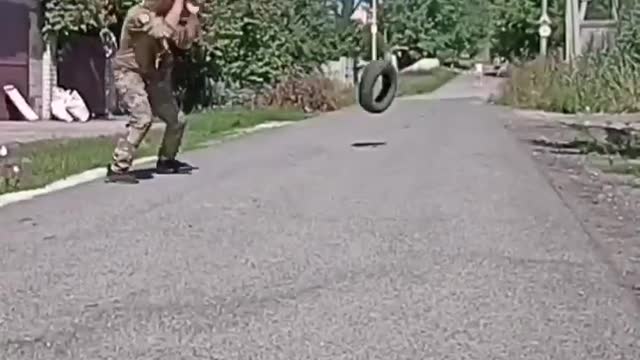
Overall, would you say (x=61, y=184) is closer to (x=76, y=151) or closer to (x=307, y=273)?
(x=76, y=151)

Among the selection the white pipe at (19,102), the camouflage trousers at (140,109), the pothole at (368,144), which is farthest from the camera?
the white pipe at (19,102)

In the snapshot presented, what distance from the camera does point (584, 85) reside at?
3741 cm

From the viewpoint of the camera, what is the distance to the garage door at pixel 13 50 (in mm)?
31391

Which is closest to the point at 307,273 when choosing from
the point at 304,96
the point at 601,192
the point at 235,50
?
the point at 601,192

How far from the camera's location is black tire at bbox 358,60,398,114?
20.1m

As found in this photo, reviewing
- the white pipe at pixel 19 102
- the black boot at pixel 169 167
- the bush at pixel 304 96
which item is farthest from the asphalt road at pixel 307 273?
the bush at pixel 304 96

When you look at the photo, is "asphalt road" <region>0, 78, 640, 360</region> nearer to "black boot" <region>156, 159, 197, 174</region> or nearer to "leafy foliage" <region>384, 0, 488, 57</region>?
"black boot" <region>156, 159, 197, 174</region>

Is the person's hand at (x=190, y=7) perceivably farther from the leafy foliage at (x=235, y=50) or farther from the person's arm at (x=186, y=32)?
the leafy foliage at (x=235, y=50)

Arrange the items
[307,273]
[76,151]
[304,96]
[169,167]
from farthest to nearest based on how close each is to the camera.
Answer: [304,96] < [76,151] < [169,167] < [307,273]

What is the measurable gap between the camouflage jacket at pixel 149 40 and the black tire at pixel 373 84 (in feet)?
22.4

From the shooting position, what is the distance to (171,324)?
6738 mm

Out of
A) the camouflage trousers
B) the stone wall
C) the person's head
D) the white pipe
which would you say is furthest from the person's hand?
the stone wall

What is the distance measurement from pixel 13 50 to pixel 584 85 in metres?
14.9

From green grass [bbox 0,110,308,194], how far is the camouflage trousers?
2.76 feet
